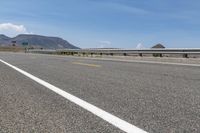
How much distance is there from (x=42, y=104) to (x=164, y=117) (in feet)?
6.52

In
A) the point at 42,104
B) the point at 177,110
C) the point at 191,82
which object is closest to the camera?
the point at 177,110

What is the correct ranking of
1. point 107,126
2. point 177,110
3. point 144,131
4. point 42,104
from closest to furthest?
point 144,131
point 107,126
point 177,110
point 42,104

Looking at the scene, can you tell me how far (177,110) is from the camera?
16.1ft

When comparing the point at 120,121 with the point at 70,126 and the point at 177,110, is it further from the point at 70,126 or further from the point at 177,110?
the point at 177,110

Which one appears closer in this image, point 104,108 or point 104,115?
point 104,115

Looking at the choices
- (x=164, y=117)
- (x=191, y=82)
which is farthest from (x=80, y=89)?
(x=164, y=117)

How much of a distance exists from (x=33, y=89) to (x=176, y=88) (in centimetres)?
275

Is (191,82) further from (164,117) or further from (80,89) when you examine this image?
(164,117)

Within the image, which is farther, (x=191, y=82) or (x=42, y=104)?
(x=191, y=82)

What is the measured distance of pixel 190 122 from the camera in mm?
4215

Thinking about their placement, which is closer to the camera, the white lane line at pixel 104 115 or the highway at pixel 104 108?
the white lane line at pixel 104 115

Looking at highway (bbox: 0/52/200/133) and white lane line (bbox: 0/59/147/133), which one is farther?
highway (bbox: 0/52/200/133)

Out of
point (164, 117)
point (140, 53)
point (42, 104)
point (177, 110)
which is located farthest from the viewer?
point (140, 53)

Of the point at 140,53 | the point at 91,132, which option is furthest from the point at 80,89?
the point at 140,53
